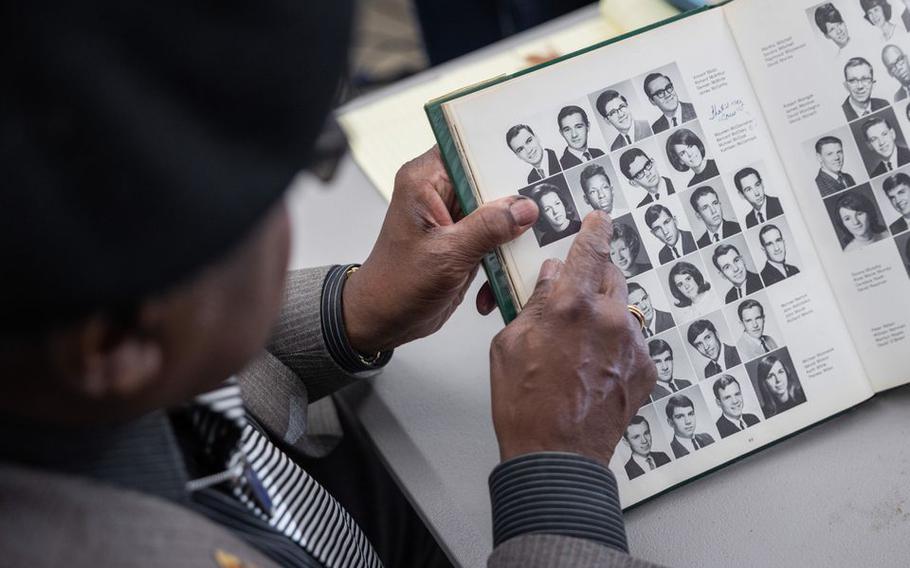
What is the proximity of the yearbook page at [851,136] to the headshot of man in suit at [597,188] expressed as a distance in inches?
6.1

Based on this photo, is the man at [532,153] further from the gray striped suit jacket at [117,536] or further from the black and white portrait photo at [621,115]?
the gray striped suit jacket at [117,536]

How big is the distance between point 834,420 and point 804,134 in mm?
243

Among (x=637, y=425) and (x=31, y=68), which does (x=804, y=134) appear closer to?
(x=637, y=425)

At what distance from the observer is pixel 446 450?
0.79 m

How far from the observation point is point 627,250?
73 centimetres

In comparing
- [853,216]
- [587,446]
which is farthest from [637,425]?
[853,216]

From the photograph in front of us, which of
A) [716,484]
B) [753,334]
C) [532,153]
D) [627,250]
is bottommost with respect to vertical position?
[716,484]

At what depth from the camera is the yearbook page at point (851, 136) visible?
750mm

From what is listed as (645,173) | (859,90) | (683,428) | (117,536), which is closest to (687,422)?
(683,428)

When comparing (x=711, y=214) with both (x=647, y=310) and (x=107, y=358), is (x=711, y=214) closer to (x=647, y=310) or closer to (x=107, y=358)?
(x=647, y=310)

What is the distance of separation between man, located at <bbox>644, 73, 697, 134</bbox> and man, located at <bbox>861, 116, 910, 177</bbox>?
159 mm

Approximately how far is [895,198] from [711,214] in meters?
0.17

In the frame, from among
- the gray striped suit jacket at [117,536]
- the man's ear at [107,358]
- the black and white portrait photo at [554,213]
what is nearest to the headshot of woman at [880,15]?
the black and white portrait photo at [554,213]
